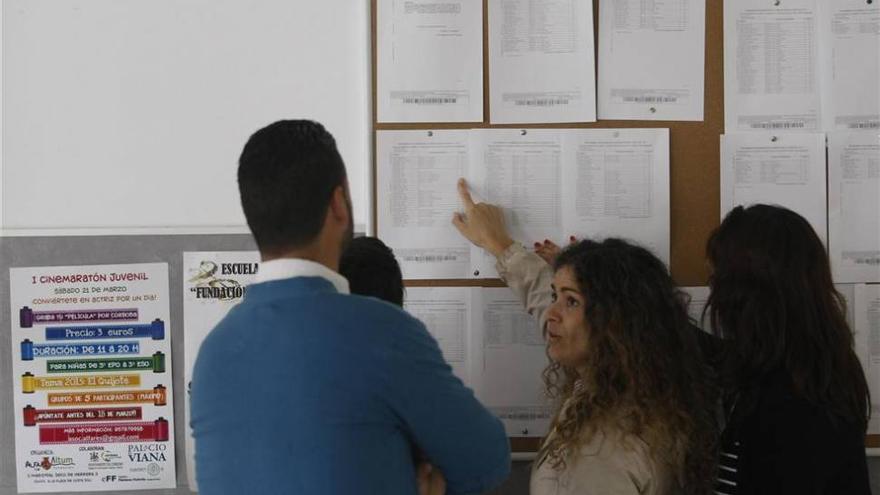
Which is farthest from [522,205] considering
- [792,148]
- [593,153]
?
[792,148]

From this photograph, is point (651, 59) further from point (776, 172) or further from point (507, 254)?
point (507, 254)

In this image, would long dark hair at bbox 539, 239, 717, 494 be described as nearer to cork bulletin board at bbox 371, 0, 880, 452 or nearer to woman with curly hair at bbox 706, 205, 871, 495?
woman with curly hair at bbox 706, 205, 871, 495

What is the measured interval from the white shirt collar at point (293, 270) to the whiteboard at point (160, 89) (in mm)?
823

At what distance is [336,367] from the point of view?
100 centimetres

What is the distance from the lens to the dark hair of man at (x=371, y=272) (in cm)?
146

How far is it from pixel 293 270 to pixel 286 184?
4.4 inches

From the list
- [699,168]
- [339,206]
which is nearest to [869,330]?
[699,168]

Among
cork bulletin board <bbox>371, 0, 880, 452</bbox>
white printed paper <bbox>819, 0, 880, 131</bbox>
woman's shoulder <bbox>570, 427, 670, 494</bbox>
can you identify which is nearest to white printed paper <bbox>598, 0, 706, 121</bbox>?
cork bulletin board <bbox>371, 0, 880, 452</bbox>

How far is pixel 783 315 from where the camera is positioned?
1463 mm

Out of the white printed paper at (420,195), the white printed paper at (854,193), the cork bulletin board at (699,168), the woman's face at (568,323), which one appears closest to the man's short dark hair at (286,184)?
the woman's face at (568,323)

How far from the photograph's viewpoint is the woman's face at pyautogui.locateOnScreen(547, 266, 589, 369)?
1516 mm

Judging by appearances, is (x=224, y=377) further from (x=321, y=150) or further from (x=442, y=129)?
(x=442, y=129)

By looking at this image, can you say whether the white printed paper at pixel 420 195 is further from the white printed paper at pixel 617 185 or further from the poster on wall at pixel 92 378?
the poster on wall at pixel 92 378

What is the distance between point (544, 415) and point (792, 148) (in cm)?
86
